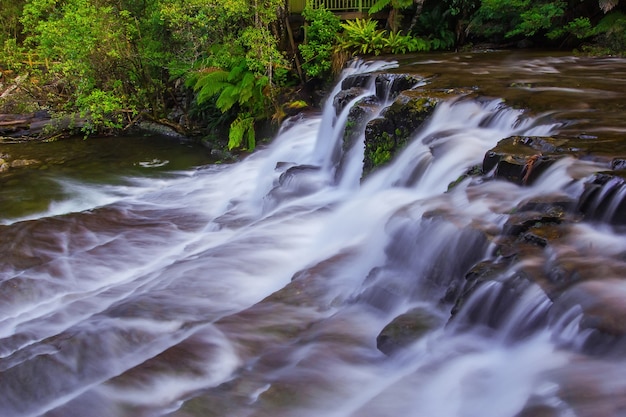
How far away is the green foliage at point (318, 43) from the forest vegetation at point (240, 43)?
27mm

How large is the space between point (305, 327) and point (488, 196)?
6.57 feet

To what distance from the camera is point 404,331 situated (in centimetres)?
434

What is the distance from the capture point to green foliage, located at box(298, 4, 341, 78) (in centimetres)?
1265

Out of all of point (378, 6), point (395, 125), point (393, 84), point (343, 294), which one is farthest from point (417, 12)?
point (343, 294)

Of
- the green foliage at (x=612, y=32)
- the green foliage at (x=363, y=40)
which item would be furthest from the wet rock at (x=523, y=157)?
the green foliage at (x=363, y=40)

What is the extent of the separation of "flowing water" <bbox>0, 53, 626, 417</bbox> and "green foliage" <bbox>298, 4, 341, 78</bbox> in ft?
12.9

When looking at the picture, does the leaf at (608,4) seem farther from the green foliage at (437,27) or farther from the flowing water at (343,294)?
the green foliage at (437,27)

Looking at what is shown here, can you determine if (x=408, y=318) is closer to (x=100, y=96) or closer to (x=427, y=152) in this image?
(x=427, y=152)

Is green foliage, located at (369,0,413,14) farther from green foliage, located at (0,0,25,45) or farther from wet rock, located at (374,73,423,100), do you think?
green foliage, located at (0,0,25,45)

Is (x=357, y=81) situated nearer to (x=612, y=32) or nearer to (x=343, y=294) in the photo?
(x=612, y=32)

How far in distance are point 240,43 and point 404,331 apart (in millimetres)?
10359

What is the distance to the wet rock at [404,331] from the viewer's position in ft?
14.0

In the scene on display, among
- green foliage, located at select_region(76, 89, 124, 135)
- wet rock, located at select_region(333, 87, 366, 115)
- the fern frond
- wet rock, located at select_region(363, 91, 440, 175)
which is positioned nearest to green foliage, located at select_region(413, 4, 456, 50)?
the fern frond

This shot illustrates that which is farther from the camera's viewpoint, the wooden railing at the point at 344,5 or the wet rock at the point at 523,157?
the wooden railing at the point at 344,5
